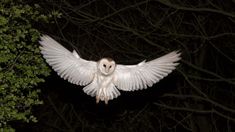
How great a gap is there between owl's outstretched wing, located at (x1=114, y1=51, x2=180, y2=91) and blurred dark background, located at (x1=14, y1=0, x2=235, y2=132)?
1.89 m

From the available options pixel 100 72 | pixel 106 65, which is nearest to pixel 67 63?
pixel 100 72

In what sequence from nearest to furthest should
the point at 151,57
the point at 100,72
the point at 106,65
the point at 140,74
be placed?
1. the point at 106,65
2. the point at 100,72
3. the point at 140,74
4. the point at 151,57

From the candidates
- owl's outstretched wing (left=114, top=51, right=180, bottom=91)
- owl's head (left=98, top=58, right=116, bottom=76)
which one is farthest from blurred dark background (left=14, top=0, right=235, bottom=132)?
owl's head (left=98, top=58, right=116, bottom=76)

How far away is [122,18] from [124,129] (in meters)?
4.30

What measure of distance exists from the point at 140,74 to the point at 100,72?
62 cm

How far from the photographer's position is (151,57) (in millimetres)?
8906

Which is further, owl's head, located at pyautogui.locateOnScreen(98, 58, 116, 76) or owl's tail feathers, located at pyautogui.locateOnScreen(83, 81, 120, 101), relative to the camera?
owl's tail feathers, located at pyautogui.locateOnScreen(83, 81, 120, 101)

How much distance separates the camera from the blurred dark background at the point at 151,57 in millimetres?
8344

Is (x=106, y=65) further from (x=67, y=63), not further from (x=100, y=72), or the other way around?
(x=67, y=63)

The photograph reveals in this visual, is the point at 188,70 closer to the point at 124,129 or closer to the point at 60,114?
the point at 124,129

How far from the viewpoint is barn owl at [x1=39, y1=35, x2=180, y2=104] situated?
17.9ft

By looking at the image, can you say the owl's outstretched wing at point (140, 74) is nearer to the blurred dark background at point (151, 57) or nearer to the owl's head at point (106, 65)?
the owl's head at point (106, 65)

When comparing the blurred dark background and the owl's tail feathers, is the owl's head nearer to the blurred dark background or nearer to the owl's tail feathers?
the owl's tail feathers

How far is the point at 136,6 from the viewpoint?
7793 mm
